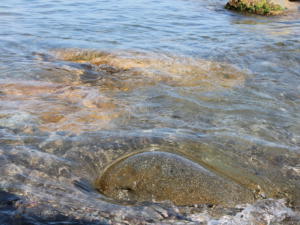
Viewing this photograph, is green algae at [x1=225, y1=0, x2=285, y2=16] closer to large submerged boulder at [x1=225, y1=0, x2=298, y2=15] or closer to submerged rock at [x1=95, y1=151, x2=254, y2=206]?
large submerged boulder at [x1=225, y1=0, x2=298, y2=15]

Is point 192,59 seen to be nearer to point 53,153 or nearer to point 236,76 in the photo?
point 236,76

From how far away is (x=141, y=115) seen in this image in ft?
14.5

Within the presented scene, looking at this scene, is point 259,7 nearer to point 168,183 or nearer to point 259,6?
point 259,6

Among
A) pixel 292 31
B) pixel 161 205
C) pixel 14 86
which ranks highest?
pixel 292 31

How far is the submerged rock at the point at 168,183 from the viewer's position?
9.51ft

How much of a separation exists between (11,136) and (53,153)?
1.86 ft

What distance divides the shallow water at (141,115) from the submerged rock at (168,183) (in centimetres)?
11

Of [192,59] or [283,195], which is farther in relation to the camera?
[192,59]

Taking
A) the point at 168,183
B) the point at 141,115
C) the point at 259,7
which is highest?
the point at 259,7

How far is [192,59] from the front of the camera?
22.7ft

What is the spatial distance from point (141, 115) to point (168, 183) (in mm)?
1535

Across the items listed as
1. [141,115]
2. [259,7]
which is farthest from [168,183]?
[259,7]

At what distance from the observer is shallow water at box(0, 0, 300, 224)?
2793 mm

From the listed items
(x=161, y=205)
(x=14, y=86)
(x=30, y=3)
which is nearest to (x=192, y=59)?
(x=14, y=86)
